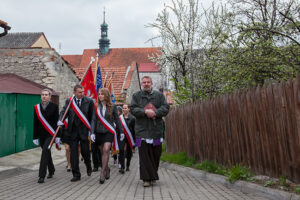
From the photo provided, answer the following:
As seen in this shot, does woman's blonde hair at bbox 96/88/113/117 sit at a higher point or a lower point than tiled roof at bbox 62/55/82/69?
lower

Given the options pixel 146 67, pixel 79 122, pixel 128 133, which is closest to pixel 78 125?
pixel 79 122

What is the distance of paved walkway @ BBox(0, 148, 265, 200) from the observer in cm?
521

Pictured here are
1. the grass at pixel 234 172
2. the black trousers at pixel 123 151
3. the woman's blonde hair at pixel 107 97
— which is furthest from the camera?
the black trousers at pixel 123 151

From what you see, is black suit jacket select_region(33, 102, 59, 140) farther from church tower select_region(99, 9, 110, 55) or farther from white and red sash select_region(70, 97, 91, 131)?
church tower select_region(99, 9, 110, 55)

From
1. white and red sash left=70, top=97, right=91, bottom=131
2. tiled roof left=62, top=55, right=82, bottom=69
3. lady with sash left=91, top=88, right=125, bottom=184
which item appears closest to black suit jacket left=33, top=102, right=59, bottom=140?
white and red sash left=70, top=97, right=91, bottom=131

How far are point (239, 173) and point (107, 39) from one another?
59.4 meters

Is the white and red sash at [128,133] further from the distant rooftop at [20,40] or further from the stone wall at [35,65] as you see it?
the distant rooftop at [20,40]

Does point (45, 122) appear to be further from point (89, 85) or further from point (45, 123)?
point (89, 85)

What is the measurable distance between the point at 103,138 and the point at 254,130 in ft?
9.64

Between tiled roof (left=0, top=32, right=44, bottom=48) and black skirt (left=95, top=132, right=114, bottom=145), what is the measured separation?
115ft

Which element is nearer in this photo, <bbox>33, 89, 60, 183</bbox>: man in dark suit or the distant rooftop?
<bbox>33, 89, 60, 183</bbox>: man in dark suit

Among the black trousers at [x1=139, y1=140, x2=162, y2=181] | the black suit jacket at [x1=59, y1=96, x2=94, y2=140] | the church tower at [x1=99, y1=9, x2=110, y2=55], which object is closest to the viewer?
the black trousers at [x1=139, y1=140, x2=162, y2=181]

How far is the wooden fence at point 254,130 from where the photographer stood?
5.09 meters

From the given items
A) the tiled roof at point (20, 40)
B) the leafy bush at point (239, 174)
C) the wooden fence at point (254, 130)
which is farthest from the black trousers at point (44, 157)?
the tiled roof at point (20, 40)
